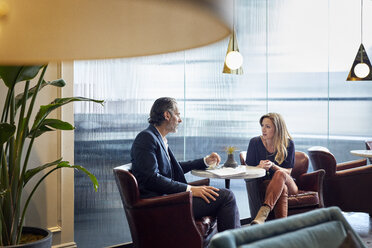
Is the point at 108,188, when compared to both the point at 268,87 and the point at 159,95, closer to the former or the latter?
the point at 159,95

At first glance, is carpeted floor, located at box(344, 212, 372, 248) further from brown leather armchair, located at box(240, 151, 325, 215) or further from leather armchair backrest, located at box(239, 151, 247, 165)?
leather armchair backrest, located at box(239, 151, 247, 165)

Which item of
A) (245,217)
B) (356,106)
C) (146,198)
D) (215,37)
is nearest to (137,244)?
(146,198)

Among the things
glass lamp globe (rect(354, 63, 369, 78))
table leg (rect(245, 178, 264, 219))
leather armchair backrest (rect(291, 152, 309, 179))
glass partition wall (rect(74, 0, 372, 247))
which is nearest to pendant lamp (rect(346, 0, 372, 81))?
glass lamp globe (rect(354, 63, 369, 78))

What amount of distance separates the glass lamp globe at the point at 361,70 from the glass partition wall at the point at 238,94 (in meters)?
0.64


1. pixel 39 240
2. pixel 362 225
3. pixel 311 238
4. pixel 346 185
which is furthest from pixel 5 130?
pixel 362 225

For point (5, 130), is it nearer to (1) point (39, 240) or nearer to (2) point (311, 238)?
(1) point (39, 240)

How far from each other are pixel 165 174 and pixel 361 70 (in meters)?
3.33

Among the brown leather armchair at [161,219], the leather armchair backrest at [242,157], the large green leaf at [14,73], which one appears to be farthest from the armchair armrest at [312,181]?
the large green leaf at [14,73]

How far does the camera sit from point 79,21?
58 cm

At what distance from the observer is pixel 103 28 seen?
0.62m

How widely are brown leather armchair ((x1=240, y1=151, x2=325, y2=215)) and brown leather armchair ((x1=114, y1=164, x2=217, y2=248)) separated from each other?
1.39 m

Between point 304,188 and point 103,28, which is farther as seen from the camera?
point 304,188

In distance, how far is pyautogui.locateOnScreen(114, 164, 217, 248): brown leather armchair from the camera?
3203mm

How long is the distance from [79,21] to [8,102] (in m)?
2.43
